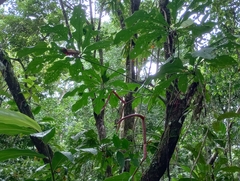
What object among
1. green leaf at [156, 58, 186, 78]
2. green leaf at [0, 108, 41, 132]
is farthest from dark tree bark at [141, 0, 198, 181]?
green leaf at [0, 108, 41, 132]

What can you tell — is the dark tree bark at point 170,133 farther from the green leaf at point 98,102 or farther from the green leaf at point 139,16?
the green leaf at point 98,102

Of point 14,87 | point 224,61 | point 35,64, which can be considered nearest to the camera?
point 224,61

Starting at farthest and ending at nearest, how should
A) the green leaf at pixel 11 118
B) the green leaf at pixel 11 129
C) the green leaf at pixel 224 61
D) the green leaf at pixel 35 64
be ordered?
1. the green leaf at pixel 35 64
2. the green leaf at pixel 224 61
3. the green leaf at pixel 11 129
4. the green leaf at pixel 11 118

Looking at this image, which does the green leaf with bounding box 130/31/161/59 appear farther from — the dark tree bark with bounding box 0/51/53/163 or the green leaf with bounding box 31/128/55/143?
the dark tree bark with bounding box 0/51/53/163

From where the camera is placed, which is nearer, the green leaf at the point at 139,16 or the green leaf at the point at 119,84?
the green leaf at the point at 139,16

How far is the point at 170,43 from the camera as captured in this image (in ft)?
3.17

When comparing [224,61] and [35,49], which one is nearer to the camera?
[224,61]

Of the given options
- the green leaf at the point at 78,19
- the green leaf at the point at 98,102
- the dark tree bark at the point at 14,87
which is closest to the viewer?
the green leaf at the point at 78,19

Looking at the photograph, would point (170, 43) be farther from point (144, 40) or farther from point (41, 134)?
point (41, 134)

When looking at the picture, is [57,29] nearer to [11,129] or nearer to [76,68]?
[76,68]

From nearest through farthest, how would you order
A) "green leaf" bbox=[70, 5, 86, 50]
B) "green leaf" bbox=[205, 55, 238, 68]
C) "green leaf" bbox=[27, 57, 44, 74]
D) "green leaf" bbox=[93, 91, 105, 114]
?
"green leaf" bbox=[205, 55, 238, 68] → "green leaf" bbox=[70, 5, 86, 50] → "green leaf" bbox=[27, 57, 44, 74] → "green leaf" bbox=[93, 91, 105, 114]

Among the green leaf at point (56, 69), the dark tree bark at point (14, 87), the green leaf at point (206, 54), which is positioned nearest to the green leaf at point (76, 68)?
the green leaf at point (56, 69)

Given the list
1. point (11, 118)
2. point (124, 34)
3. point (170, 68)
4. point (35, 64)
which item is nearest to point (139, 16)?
point (124, 34)

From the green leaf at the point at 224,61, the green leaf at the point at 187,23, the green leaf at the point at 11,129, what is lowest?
the green leaf at the point at 11,129
